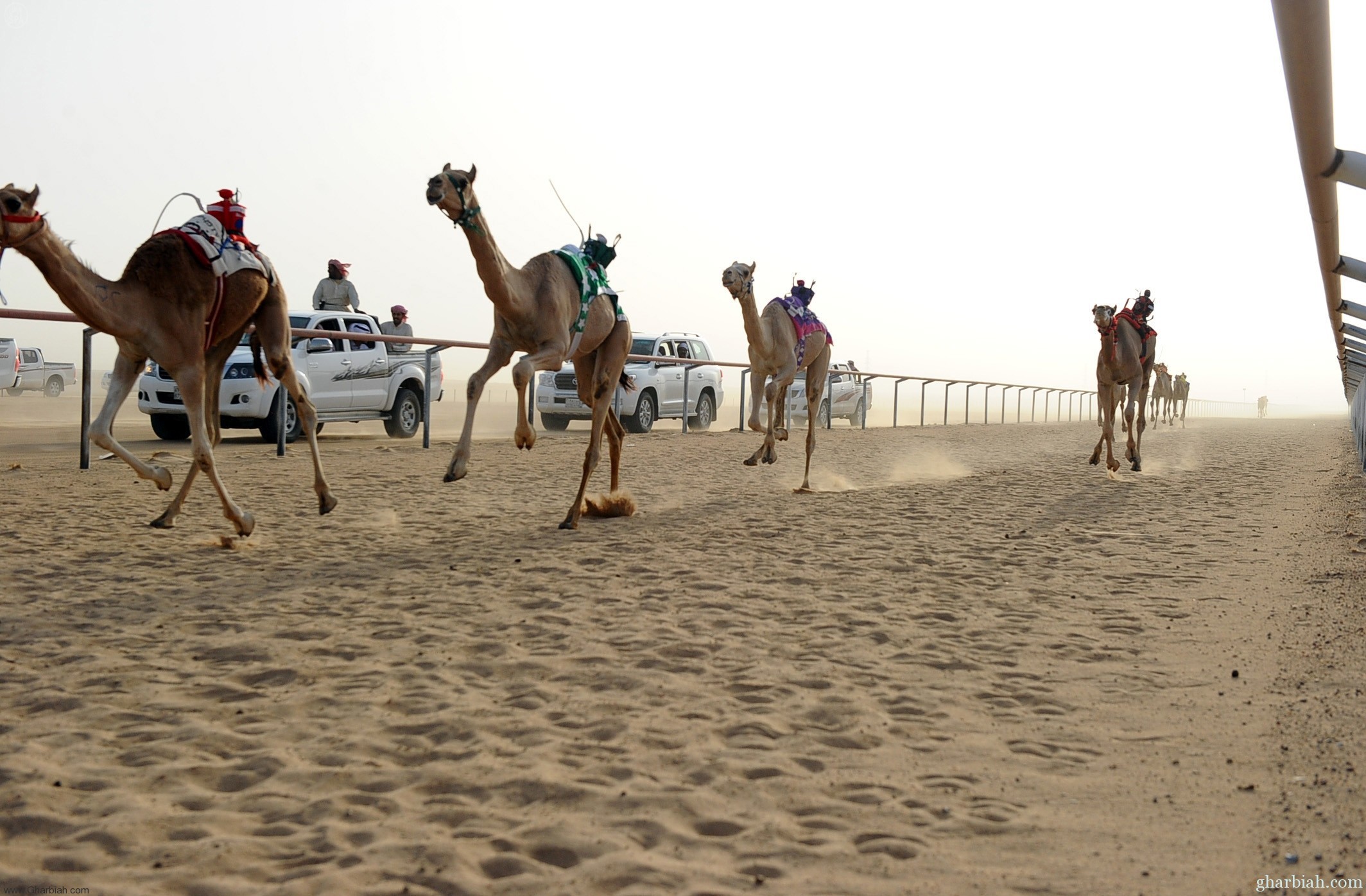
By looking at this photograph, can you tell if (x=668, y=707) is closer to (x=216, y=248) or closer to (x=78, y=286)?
(x=78, y=286)

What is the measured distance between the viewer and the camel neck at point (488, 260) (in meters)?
7.80

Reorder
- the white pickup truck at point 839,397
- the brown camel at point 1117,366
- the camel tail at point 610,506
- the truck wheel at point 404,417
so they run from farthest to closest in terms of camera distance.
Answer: the white pickup truck at point 839,397
the truck wheel at point 404,417
the brown camel at point 1117,366
the camel tail at point 610,506

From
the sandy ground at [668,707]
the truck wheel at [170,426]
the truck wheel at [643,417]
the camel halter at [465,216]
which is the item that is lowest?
the sandy ground at [668,707]

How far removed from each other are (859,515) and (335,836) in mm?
7334

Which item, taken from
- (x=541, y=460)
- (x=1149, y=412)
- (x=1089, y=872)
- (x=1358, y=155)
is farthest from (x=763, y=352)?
(x=1149, y=412)

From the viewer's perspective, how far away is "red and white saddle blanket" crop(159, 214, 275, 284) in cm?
734

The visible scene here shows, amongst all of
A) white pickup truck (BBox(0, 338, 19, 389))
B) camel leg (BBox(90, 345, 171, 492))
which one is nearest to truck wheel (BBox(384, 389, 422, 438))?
camel leg (BBox(90, 345, 171, 492))

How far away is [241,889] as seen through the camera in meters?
2.70

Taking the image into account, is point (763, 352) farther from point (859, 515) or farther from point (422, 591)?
point (422, 591)

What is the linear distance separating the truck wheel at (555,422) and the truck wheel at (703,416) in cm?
268

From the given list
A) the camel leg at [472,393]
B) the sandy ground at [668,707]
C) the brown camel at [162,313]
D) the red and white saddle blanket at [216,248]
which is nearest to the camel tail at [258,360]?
the brown camel at [162,313]

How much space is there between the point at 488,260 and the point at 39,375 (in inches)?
1457

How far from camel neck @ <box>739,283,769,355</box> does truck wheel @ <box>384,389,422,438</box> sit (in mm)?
7369

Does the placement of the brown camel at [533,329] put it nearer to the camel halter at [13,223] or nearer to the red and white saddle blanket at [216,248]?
the red and white saddle blanket at [216,248]
